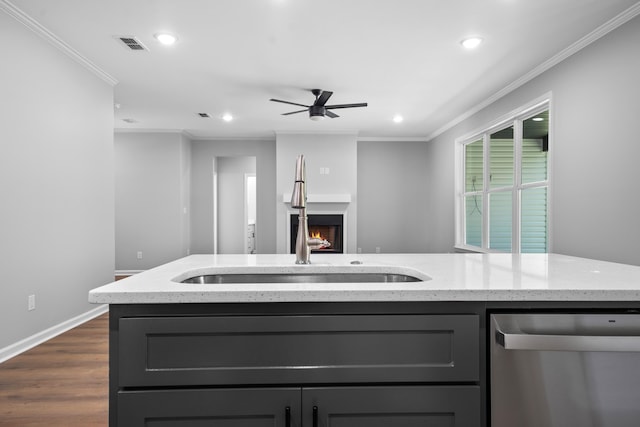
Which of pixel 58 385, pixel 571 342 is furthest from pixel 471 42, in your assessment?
pixel 58 385

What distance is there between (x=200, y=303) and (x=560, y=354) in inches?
38.1

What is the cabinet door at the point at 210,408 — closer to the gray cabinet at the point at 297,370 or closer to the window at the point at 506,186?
the gray cabinet at the point at 297,370

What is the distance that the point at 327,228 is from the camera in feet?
22.8

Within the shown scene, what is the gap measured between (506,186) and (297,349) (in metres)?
4.39

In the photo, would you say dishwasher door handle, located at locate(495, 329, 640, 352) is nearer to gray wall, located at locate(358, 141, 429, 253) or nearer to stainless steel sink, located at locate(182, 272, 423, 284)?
stainless steel sink, located at locate(182, 272, 423, 284)

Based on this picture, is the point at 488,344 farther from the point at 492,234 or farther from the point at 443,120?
the point at 443,120

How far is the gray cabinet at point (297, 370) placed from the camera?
1030 mm

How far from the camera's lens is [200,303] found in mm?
1045

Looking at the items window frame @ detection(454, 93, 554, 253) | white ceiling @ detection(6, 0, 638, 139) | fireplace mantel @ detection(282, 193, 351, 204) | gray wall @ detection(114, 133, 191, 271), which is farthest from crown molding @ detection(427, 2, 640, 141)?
gray wall @ detection(114, 133, 191, 271)

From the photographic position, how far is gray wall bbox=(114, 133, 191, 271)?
22.1 feet

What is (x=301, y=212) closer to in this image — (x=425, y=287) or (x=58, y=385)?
(x=425, y=287)

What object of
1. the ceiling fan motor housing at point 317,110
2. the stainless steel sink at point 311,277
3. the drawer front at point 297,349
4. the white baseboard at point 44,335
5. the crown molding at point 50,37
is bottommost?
the white baseboard at point 44,335

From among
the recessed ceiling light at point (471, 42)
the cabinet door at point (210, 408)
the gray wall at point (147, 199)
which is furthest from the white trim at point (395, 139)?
the cabinet door at point (210, 408)

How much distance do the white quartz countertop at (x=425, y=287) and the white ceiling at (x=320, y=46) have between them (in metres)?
2.06
